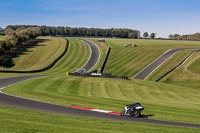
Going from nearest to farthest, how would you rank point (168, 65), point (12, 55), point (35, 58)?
point (168, 65), point (35, 58), point (12, 55)

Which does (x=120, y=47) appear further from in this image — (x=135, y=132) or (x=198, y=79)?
(x=135, y=132)

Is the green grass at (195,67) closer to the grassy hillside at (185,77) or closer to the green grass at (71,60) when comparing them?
the grassy hillside at (185,77)

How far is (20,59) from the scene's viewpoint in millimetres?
110188

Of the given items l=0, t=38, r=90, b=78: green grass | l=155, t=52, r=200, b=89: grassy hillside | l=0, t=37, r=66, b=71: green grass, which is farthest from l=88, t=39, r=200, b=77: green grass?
l=0, t=37, r=66, b=71: green grass

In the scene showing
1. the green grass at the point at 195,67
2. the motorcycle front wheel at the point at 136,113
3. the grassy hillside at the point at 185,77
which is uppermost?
the motorcycle front wheel at the point at 136,113

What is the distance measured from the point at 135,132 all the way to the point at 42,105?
504 inches

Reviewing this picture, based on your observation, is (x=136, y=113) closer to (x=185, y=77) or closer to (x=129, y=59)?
(x=185, y=77)

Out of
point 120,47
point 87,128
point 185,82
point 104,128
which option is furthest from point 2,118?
point 120,47

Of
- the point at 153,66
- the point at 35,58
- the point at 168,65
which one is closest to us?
the point at 168,65

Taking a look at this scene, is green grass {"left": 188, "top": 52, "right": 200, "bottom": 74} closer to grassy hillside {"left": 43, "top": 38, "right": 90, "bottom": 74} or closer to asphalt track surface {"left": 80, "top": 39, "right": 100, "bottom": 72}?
asphalt track surface {"left": 80, "top": 39, "right": 100, "bottom": 72}

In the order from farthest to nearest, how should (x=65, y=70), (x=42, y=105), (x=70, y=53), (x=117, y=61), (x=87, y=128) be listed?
(x=70, y=53), (x=117, y=61), (x=65, y=70), (x=42, y=105), (x=87, y=128)

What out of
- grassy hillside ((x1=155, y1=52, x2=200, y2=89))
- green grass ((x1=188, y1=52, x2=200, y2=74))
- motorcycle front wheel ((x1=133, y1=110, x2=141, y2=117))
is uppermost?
motorcycle front wheel ((x1=133, y1=110, x2=141, y2=117))

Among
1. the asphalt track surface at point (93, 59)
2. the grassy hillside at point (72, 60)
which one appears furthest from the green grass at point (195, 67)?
the grassy hillside at point (72, 60)

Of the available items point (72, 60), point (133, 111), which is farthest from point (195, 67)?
point (133, 111)
